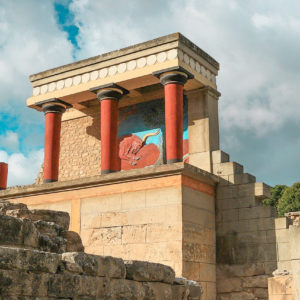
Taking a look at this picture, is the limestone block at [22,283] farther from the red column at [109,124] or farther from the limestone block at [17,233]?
the red column at [109,124]

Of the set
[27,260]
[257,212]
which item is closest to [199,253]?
[257,212]

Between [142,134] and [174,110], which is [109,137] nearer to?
[142,134]

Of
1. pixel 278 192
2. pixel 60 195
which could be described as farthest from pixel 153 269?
pixel 278 192

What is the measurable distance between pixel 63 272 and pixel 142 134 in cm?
1030

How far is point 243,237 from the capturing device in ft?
40.2

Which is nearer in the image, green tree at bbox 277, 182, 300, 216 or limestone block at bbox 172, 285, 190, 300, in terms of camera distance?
limestone block at bbox 172, 285, 190, 300

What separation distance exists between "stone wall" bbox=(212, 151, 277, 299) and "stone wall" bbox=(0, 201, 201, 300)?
475 centimetres

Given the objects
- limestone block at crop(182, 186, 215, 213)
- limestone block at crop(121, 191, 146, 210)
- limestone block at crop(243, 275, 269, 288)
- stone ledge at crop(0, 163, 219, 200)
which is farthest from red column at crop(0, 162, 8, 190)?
limestone block at crop(243, 275, 269, 288)

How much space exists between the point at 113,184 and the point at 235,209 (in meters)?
2.93

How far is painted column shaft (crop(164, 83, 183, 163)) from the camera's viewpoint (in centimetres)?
1255

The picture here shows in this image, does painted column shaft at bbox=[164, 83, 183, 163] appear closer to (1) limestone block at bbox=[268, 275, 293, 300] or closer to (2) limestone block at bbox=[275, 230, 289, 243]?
(2) limestone block at bbox=[275, 230, 289, 243]

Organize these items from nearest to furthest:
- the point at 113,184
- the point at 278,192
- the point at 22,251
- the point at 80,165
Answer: the point at 22,251 < the point at 113,184 < the point at 80,165 < the point at 278,192

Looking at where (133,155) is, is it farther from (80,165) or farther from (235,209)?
(235,209)

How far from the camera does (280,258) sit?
38.4ft
